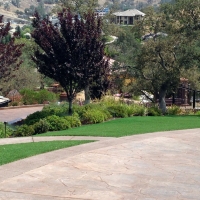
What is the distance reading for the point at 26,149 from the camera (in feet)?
39.2

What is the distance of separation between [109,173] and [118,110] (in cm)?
995

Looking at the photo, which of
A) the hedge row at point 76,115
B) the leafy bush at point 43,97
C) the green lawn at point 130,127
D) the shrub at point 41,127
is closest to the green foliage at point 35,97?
the leafy bush at point 43,97

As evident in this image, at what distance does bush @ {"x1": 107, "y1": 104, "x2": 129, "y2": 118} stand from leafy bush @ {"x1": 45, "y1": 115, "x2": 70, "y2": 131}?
3.36 metres

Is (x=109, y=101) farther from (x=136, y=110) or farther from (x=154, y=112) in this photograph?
(x=154, y=112)

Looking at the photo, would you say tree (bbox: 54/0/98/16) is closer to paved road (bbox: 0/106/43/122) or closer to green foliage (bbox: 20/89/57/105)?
green foliage (bbox: 20/89/57/105)

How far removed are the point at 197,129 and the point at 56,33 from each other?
634 cm

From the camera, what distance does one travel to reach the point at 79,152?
11.9 metres

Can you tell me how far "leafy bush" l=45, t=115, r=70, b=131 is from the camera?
53.3 feet

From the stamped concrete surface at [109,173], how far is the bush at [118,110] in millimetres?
6366

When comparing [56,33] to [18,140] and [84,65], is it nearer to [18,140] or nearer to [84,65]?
[84,65]

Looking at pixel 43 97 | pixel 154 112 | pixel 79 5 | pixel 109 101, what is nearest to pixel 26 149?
pixel 109 101

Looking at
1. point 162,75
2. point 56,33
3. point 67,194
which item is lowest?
point 67,194

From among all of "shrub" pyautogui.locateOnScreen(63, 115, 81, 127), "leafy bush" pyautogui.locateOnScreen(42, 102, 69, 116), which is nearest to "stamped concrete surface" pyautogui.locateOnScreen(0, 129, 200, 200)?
"shrub" pyautogui.locateOnScreen(63, 115, 81, 127)

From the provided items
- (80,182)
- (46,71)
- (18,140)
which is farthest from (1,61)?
(80,182)
